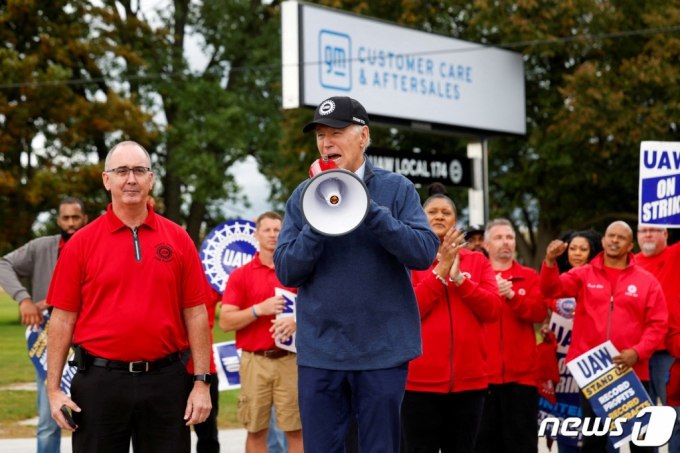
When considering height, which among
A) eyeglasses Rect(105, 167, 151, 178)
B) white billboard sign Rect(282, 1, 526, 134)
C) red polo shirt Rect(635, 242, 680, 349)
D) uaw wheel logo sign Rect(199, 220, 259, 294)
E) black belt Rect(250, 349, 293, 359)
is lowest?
black belt Rect(250, 349, 293, 359)

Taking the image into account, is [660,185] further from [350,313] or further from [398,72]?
[398,72]

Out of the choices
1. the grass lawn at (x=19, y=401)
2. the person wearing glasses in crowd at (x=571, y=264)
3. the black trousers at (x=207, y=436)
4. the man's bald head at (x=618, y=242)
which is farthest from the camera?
the grass lawn at (x=19, y=401)

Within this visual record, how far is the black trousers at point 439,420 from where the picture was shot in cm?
602

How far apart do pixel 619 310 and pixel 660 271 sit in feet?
4.73

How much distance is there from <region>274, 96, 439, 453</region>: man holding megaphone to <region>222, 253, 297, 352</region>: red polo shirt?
341 cm

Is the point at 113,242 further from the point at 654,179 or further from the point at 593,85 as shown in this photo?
the point at 593,85

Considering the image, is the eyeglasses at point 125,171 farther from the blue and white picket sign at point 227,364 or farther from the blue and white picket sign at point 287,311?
the blue and white picket sign at point 227,364

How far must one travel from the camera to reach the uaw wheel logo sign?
29.7ft

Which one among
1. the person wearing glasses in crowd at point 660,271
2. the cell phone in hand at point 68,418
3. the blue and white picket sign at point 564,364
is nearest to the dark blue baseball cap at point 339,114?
the cell phone in hand at point 68,418

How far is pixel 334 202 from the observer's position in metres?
3.85

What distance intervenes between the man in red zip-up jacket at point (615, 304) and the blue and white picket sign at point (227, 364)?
2.87m

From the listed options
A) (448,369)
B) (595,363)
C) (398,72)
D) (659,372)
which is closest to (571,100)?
(398,72)

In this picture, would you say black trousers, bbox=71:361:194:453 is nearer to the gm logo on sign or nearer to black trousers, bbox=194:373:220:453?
black trousers, bbox=194:373:220:453

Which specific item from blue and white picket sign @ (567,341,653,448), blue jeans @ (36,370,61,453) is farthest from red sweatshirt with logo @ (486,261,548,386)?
blue jeans @ (36,370,61,453)
